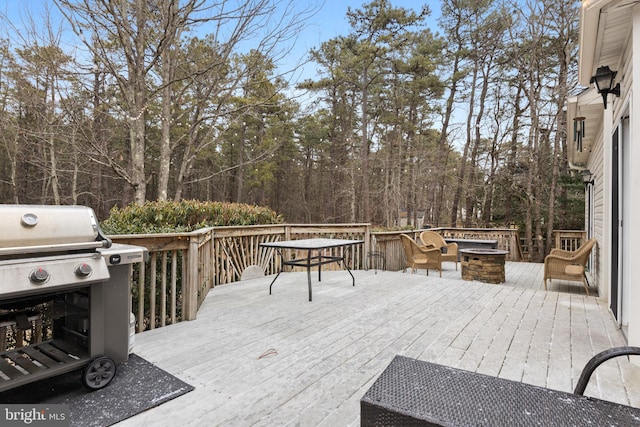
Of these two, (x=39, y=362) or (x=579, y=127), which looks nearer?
(x=39, y=362)

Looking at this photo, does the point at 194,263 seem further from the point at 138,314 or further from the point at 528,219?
the point at 528,219

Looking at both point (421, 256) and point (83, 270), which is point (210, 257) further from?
point (421, 256)

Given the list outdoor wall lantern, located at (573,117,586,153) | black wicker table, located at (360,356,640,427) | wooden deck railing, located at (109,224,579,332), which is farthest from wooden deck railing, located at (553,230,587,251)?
black wicker table, located at (360,356,640,427)

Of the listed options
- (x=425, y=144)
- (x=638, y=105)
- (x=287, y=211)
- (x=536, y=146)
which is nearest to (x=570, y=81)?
(x=536, y=146)

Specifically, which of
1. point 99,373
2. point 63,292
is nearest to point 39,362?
point 99,373

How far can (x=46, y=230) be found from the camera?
173 centimetres

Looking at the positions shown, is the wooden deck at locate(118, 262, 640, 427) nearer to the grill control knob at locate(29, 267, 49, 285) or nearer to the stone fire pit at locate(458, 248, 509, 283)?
the grill control knob at locate(29, 267, 49, 285)

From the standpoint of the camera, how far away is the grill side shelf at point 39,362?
5.74 ft

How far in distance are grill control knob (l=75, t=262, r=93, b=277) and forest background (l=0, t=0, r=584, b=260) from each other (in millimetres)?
5190

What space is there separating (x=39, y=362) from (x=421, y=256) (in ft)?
19.6

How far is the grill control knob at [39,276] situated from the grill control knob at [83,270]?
0.44 ft

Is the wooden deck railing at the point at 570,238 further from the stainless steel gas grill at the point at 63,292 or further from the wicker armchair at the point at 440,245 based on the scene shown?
the stainless steel gas grill at the point at 63,292

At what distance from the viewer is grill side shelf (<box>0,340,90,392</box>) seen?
1.75 m

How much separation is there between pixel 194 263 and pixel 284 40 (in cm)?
568
